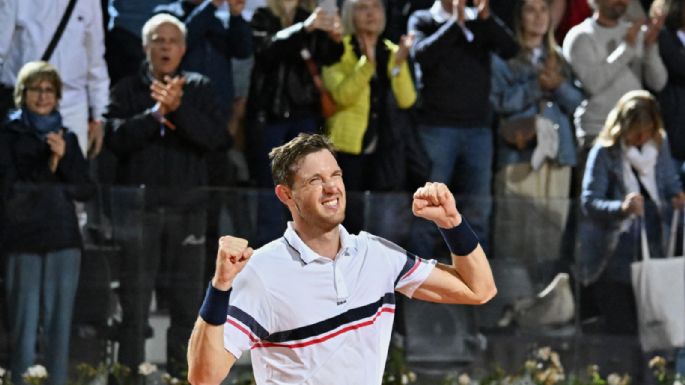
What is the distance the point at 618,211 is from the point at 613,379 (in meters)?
1.11

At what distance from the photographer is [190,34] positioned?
974 centimetres

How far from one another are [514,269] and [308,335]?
4337 millimetres

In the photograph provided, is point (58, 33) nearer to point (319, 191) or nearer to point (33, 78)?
point (33, 78)

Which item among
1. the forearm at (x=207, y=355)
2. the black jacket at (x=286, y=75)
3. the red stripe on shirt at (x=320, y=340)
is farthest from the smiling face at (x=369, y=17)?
the forearm at (x=207, y=355)

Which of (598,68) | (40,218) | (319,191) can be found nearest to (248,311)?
(319,191)

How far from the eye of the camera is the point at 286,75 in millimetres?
9695

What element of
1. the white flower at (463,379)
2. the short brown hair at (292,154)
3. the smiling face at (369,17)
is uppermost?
the smiling face at (369,17)

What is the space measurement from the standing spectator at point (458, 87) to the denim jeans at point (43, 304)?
8.58 ft

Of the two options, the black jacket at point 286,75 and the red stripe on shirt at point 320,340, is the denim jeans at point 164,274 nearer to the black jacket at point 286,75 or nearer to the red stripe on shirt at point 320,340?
the black jacket at point 286,75

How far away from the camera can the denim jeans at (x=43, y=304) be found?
8758 millimetres

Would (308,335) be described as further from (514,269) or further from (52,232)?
(514,269)

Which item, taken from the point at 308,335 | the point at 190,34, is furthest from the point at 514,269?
the point at 308,335

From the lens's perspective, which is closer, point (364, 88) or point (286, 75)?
point (286, 75)

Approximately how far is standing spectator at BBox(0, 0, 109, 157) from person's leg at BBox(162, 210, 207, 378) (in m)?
0.80
